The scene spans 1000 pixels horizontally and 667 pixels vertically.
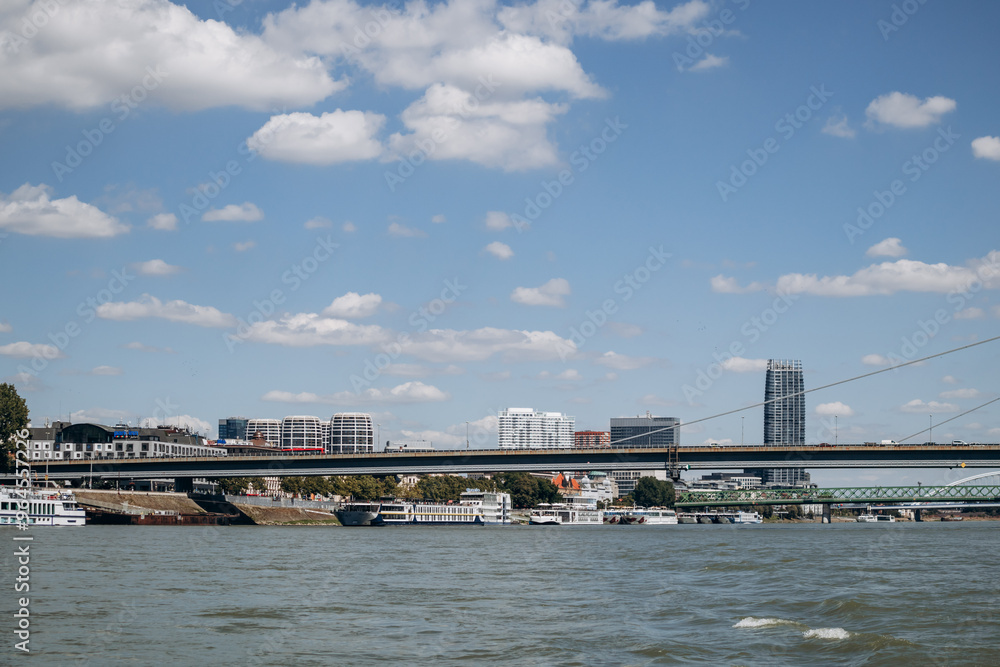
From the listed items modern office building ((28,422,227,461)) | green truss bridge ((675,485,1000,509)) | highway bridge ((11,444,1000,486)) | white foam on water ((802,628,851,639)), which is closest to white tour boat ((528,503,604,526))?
green truss bridge ((675,485,1000,509))

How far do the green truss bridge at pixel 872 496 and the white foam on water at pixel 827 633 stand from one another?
115363 mm

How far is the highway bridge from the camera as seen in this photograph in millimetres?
100938

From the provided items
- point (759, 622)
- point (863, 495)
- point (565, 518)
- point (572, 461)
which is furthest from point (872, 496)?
point (759, 622)

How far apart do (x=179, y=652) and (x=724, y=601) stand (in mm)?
15595

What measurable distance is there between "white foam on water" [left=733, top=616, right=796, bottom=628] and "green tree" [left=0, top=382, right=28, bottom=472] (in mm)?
113463

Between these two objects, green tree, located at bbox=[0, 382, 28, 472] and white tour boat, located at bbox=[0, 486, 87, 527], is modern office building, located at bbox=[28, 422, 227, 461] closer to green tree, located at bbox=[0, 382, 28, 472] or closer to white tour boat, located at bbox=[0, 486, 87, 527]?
green tree, located at bbox=[0, 382, 28, 472]

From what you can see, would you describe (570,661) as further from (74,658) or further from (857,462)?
(857,462)

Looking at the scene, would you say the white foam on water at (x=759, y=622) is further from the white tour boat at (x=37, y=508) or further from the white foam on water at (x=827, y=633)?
the white tour boat at (x=37, y=508)

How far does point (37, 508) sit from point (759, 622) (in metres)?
78.3

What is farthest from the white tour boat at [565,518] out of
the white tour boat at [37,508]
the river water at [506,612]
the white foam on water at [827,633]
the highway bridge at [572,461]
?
the white foam on water at [827,633]

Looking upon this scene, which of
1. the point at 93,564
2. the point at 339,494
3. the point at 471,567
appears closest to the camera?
the point at 93,564

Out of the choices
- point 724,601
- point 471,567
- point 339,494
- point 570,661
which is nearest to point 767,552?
point 471,567

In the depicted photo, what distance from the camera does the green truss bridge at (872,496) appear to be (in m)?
137

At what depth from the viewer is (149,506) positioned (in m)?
111
